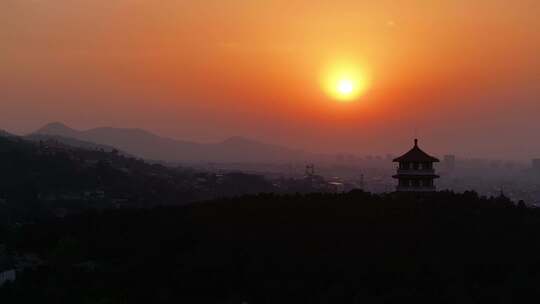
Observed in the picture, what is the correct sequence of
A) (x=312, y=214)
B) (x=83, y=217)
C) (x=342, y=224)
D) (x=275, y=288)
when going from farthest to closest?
(x=83, y=217), (x=312, y=214), (x=342, y=224), (x=275, y=288)

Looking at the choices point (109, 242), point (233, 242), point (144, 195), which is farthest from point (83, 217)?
point (144, 195)

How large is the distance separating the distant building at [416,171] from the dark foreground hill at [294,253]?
70 cm

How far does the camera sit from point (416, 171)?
37844 millimetres

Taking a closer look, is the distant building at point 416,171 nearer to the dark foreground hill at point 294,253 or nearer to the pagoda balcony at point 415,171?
the pagoda balcony at point 415,171

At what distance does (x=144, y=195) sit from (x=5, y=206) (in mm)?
22244

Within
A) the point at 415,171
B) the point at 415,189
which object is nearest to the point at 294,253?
the point at 415,171

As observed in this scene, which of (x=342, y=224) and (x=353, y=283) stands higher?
(x=342, y=224)

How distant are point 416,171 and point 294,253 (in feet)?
39.1

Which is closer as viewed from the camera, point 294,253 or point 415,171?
point 294,253

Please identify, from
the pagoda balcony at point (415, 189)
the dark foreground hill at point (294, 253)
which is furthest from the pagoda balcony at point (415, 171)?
the dark foreground hill at point (294, 253)

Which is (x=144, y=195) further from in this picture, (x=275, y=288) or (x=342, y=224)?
(x=275, y=288)

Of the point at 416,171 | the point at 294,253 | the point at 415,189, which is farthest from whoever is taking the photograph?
the point at 415,189

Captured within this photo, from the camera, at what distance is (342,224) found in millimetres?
33531

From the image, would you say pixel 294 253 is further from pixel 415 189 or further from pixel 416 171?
pixel 415 189
